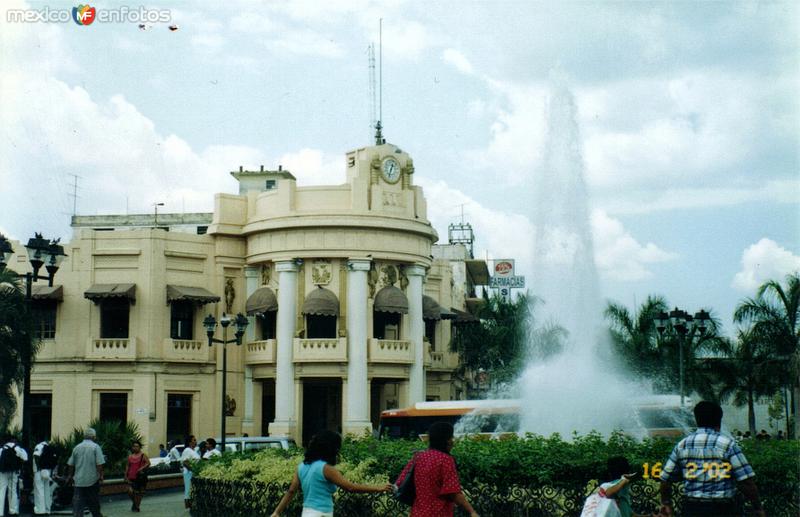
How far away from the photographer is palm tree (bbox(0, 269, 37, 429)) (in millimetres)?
26562

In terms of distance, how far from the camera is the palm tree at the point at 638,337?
4625 centimetres

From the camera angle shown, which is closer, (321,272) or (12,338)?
(12,338)

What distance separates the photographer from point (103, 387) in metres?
43.1

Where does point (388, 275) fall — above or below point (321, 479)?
above

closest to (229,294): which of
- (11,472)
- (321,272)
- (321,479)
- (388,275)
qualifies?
(321,272)

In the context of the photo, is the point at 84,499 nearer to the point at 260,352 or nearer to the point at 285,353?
the point at 285,353

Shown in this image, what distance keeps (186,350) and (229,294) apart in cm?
311

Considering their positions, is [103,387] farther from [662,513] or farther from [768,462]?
[662,513]

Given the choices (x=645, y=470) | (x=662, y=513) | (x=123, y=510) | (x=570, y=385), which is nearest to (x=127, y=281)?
(x=123, y=510)

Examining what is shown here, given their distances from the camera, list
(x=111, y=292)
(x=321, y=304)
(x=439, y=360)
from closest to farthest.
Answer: (x=321, y=304) < (x=111, y=292) < (x=439, y=360)

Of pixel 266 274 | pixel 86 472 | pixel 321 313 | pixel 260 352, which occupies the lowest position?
pixel 86 472

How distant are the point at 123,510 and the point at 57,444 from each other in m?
4.23

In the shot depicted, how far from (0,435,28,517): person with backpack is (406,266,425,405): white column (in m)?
24.1

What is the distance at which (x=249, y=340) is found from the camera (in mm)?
45094
